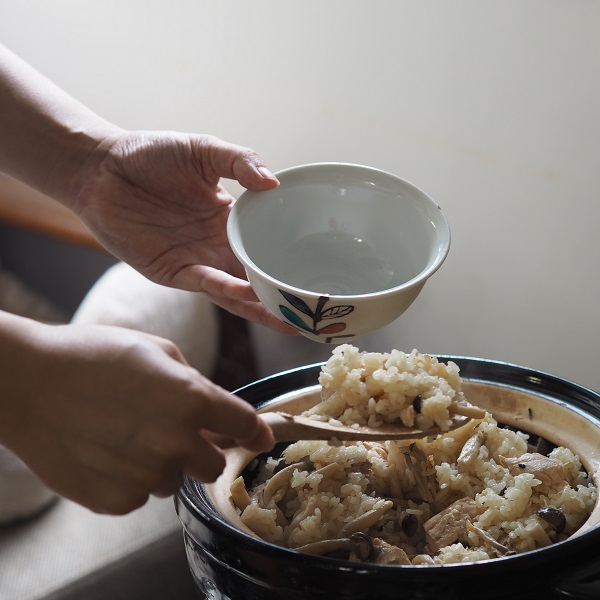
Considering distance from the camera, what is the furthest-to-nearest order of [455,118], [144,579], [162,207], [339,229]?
[144,579] < [455,118] < [162,207] < [339,229]

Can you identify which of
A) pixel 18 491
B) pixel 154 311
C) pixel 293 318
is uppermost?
pixel 293 318

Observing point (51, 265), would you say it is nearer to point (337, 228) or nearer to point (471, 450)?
point (337, 228)

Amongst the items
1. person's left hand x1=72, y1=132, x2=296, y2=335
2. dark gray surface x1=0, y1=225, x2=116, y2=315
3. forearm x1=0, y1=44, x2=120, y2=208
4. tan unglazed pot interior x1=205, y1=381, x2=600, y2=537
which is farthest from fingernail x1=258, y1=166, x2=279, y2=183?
dark gray surface x1=0, y1=225, x2=116, y2=315

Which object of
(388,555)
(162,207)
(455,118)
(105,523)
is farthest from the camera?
(105,523)

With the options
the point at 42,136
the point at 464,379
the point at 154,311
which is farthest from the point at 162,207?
the point at 154,311

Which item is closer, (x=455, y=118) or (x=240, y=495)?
(x=240, y=495)

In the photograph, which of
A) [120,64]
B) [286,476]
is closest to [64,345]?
[286,476]

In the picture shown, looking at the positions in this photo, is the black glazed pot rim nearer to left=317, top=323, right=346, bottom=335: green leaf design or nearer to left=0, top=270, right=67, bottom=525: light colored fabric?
left=317, top=323, right=346, bottom=335: green leaf design
